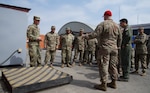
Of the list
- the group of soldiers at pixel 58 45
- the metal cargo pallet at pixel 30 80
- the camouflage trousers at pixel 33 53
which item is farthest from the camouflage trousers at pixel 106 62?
the camouflage trousers at pixel 33 53

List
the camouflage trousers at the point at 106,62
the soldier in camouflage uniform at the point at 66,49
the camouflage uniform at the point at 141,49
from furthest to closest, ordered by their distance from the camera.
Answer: the soldier in camouflage uniform at the point at 66,49 < the camouflage uniform at the point at 141,49 < the camouflage trousers at the point at 106,62

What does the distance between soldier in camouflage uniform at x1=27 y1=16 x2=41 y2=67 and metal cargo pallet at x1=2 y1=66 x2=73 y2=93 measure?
860 millimetres

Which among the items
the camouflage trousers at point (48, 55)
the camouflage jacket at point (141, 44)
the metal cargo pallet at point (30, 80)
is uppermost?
the camouflage jacket at point (141, 44)

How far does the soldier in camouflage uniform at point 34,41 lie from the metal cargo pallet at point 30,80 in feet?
2.82

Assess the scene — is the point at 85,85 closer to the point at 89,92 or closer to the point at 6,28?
the point at 89,92

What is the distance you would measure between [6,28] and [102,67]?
4.10m

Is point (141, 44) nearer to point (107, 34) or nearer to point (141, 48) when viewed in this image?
point (141, 48)

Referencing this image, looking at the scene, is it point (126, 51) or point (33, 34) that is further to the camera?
point (33, 34)

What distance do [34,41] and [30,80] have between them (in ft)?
6.44

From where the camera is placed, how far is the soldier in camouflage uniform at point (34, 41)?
4695 millimetres

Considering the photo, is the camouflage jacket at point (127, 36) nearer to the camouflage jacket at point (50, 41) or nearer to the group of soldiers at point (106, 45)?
the group of soldiers at point (106, 45)

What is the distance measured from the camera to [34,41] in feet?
15.7

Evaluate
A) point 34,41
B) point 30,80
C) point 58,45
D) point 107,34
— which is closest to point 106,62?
point 107,34

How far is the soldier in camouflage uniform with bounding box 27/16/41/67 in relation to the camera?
470cm
